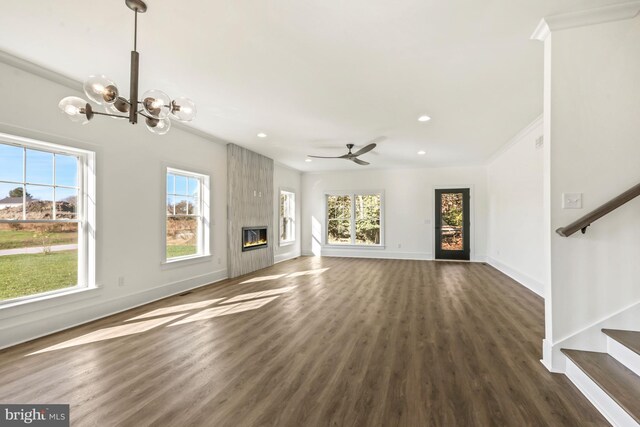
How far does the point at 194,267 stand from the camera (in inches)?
202

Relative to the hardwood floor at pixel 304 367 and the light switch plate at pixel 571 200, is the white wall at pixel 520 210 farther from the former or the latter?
the light switch plate at pixel 571 200

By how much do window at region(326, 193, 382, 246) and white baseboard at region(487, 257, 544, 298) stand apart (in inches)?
126

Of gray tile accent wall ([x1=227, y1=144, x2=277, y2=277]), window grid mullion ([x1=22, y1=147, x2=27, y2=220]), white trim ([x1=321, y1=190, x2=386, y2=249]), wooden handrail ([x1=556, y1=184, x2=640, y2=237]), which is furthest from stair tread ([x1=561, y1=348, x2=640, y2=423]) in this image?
white trim ([x1=321, y1=190, x2=386, y2=249])

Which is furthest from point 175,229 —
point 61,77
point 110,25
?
point 110,25

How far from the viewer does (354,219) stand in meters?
9.23

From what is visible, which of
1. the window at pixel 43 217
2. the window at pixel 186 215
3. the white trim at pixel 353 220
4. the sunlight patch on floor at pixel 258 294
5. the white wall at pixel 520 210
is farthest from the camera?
the white trim at pixel 353 220

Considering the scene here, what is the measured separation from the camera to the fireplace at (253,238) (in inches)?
253

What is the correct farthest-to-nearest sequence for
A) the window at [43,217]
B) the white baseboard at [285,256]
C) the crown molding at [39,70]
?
the white baseboard at [285,256]
the window at [43,217]
the crown molding at [39,70]

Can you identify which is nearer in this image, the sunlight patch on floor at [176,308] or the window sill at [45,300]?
the window sill at [45,300]

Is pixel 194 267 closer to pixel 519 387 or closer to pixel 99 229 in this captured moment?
pixel 99 229

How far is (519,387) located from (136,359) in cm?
317

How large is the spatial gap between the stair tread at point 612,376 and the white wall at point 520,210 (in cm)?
271

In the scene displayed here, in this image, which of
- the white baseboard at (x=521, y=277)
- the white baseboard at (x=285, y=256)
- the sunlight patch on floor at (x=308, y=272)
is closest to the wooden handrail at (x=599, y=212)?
the white baseboard at (x=521, y=277)

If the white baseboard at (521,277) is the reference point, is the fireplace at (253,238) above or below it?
above
